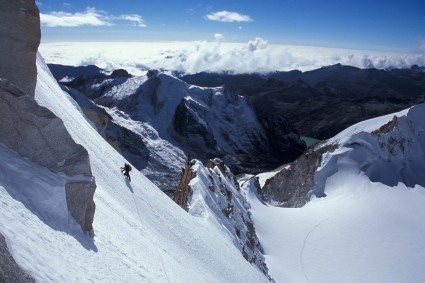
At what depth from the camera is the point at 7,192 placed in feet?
36.5

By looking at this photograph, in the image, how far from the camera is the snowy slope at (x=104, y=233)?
32.8 ft

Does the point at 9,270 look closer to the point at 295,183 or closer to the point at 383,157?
the point at 295,183

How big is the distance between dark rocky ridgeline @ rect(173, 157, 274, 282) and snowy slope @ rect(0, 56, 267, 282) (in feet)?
21.7

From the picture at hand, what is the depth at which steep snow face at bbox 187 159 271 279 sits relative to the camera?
106ft

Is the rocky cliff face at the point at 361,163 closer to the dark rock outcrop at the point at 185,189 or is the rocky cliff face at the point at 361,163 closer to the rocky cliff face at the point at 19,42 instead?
the dark rock outcrop at the point at 185,189

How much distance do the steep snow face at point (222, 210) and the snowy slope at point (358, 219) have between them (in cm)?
399

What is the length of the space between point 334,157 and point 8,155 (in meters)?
55.2

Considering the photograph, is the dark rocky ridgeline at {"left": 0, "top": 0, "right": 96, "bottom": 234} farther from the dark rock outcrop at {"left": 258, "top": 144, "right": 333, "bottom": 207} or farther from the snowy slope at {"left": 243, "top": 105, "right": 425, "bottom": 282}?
the dark rock outcrop at {"left": 258, "top": 144, "right": 333, "bottom": 207}

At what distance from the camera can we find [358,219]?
49500 millimetres

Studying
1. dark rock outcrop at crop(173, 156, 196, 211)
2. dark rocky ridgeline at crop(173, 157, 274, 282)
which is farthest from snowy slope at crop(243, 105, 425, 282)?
dark rock outcrop at crop(173, 156, 196, 211)

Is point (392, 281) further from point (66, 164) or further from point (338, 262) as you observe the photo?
point (66, 164)

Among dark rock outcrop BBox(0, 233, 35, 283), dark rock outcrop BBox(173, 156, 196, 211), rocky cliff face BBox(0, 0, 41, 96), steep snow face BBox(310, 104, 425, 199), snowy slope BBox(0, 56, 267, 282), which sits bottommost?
steep snow face BBox(310, 104, 425, 199)

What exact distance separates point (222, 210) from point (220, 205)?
2.33 ft

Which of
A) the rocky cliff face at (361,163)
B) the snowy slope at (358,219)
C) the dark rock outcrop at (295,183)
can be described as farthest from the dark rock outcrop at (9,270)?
the dark rock outcrop at (295,183)
